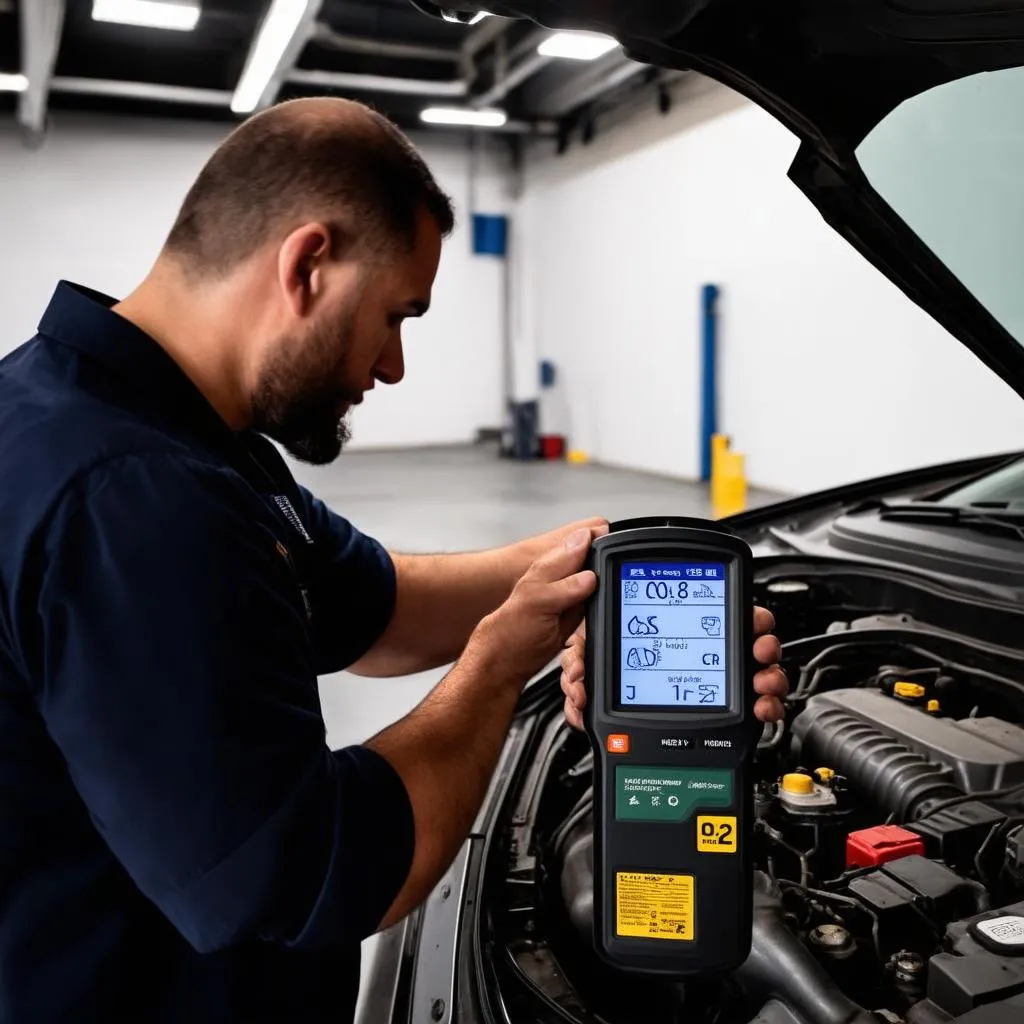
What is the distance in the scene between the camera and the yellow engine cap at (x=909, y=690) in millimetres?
1359

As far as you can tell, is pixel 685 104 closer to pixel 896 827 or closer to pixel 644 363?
pixel 644 363

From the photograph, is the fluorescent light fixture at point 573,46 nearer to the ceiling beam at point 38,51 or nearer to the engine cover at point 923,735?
the ceiling beam at point 38,51

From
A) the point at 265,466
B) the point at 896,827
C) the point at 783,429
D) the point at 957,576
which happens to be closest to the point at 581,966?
the point at 896,827

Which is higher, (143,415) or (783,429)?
(143,415)

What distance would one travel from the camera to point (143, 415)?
2.73 ft

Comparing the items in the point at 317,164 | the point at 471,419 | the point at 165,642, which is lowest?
the point at 471,419

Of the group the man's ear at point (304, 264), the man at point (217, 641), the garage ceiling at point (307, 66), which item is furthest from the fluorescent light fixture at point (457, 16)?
the garage ceiling at point (307, 66)

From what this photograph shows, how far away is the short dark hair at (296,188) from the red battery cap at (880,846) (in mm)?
783

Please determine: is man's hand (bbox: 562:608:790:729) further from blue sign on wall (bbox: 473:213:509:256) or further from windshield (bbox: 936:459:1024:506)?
blue sign on wall (bbox: 473:213:509:256)

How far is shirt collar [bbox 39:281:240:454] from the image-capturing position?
0.85 meters

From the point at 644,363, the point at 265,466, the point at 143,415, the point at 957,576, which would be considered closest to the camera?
the point at 143,415

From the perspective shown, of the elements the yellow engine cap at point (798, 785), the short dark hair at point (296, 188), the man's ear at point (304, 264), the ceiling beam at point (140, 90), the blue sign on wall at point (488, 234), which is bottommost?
the yellow engine cap at point (798, 785)

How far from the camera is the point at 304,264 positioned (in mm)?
→ 892

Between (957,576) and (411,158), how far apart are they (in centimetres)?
111
